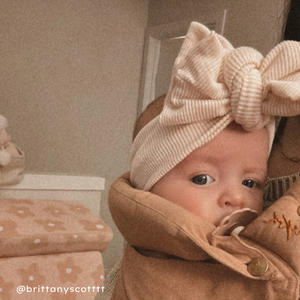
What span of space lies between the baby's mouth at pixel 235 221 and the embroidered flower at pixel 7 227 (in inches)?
40.8

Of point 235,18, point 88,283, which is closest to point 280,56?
point 88,283

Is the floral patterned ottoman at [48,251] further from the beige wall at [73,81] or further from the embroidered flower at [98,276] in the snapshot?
the beige wall at [73,81]

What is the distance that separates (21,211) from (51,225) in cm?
13

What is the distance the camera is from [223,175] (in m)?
0.48

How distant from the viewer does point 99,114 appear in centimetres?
253

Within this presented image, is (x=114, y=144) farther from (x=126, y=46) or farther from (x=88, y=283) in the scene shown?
(x=88, y=283)

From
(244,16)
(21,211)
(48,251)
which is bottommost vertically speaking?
(48,251)

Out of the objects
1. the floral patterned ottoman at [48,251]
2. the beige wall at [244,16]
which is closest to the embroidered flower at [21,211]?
the floral patterned ottoman at [48,251]

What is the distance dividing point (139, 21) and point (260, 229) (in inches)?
97.9

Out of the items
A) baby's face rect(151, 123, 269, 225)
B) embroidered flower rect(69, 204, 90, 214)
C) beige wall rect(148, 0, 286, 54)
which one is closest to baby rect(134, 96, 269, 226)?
baby's face rect(151, 123, 269, 225)

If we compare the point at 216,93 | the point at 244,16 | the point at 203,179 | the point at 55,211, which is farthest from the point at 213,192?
the point at 244,16

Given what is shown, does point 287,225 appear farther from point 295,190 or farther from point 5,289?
point 5,289

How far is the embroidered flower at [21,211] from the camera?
1.39m

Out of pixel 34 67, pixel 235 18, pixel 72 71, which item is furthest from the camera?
pixel 72 71
